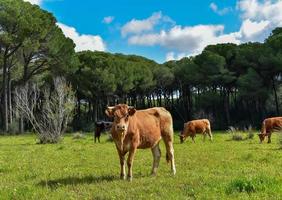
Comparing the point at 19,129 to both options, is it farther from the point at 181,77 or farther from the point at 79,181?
the point at 79,181

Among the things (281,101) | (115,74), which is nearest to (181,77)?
(115,74)

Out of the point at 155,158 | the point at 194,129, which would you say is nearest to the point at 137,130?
the point at 155,158

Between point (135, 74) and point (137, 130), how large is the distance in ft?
189

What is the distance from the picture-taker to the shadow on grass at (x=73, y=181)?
10.4 meters

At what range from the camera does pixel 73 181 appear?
10.8 metres

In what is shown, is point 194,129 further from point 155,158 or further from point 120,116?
point 120,116

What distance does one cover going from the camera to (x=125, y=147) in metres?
10.9

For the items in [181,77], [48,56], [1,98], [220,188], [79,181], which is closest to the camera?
[220,188]

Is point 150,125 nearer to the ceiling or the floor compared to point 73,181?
nearer to the ceiling

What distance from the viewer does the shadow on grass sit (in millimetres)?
10416

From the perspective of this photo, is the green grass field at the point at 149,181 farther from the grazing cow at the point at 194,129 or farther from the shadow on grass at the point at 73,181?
the grazing cow at the point at 194,129

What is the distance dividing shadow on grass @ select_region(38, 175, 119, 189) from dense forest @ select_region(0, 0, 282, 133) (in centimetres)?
3998

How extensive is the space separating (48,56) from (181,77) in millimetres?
24551

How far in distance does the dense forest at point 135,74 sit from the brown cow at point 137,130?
39598 mm
